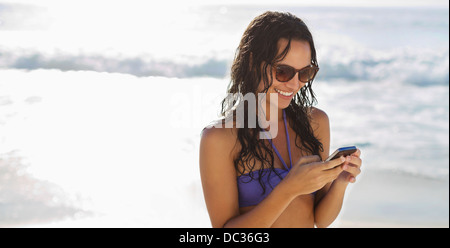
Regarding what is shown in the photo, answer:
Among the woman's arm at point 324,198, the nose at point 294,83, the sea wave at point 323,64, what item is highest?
the sea wave at point 323,64

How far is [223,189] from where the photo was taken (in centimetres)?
266

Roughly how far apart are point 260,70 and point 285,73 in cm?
14

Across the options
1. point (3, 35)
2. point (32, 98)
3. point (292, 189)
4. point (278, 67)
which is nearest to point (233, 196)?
point (292, 189)

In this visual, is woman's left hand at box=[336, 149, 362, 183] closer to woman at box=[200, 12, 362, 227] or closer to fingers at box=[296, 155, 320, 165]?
woman at box=[200, 12, 362, 227]

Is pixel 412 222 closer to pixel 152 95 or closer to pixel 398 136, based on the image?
pixel 398 136

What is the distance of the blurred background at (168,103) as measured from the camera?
23.2ft

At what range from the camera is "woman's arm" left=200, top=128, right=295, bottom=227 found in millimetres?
2613

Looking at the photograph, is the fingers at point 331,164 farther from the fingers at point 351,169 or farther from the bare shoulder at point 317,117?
the bare shoulder at point 317,117

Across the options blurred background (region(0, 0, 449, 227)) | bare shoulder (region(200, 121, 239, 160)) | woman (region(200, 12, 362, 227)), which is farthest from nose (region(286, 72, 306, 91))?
blurred background (region(0, 0, 449, 227))

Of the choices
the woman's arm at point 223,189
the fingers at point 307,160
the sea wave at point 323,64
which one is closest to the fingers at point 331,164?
the fingers at point 307,160

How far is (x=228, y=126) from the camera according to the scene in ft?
9.11

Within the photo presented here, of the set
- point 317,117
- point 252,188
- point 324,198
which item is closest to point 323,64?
point 317,117

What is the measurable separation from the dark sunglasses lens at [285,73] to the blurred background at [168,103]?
3.93 meters

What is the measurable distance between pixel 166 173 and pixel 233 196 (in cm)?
509
